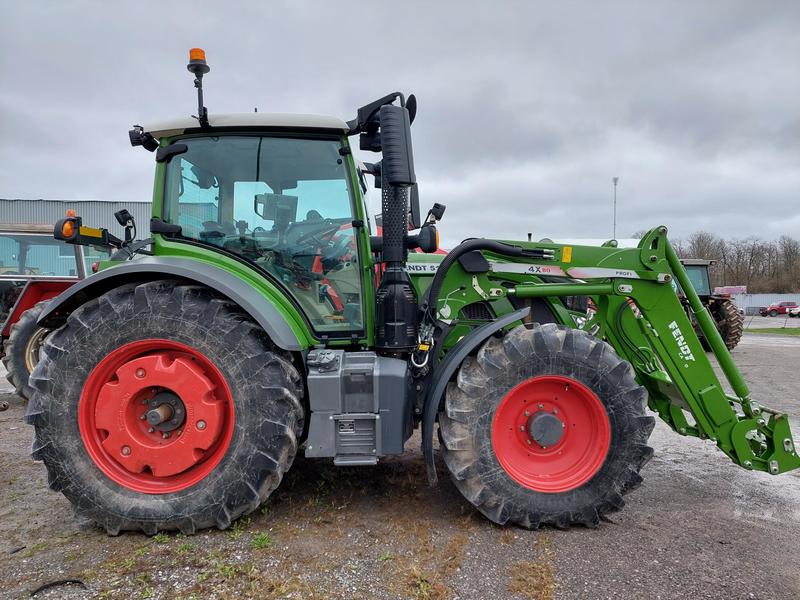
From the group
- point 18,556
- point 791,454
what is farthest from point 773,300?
point 18,556

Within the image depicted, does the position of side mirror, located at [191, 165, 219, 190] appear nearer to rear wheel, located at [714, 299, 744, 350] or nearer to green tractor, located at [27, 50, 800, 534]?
green tractor, located at [27, 50, 800, 534]

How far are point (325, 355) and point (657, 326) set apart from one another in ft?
6.94

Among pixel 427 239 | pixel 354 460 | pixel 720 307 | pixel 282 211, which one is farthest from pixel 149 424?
pixel 720 307

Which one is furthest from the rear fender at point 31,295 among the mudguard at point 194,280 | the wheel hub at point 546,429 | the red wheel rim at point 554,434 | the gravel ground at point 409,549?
the wheel hub at point 546,429

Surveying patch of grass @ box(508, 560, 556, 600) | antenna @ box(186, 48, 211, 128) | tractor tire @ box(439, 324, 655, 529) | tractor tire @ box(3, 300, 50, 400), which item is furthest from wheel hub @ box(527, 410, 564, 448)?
tractor tire @ box(3, 300, 50, 400)

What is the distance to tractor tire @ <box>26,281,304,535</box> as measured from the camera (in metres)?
2.81

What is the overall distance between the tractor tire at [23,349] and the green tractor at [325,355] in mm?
3669

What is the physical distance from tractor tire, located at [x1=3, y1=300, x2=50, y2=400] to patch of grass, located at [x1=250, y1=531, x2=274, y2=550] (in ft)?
15.3

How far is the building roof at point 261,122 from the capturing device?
3.07m

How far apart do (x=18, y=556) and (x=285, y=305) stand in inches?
72.4

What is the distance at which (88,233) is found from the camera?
3229 mm

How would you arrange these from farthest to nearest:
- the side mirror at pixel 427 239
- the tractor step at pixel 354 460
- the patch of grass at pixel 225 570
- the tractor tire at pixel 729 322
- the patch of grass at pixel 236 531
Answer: the tractor tire at pixel 729 322 < the side mirror at pixel 427 239 < the tractor step at pixel 354 460 < the patch of grass at pixel 236 531 < the patch of grass at pixel 225 570

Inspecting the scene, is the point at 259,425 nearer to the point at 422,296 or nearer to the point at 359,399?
the point at 359,399

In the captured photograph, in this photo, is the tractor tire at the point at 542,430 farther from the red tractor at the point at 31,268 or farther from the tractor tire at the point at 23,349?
the red tractor at the point at 31,268
